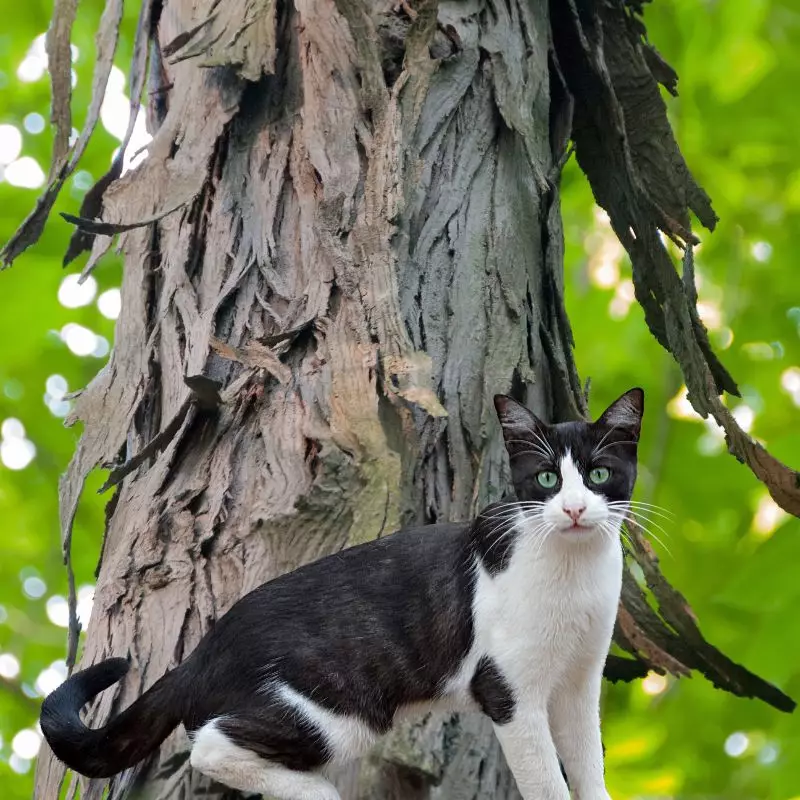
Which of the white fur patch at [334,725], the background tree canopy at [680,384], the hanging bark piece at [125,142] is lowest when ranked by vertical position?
the background tree canopy at [680,384]

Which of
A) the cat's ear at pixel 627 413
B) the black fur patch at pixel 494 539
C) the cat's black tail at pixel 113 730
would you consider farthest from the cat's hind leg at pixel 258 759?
the cat's ear at pixel 627 413

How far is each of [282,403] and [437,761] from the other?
1.13 metres

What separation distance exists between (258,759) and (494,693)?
0.62 metres

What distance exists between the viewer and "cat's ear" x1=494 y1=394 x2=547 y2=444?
114 inches

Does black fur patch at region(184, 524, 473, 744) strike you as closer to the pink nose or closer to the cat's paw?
the pink nose

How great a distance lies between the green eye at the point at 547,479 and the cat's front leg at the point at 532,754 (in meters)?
0.58

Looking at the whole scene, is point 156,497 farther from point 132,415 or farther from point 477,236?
point 477,236

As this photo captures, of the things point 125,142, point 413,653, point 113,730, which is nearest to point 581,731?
point 413,653

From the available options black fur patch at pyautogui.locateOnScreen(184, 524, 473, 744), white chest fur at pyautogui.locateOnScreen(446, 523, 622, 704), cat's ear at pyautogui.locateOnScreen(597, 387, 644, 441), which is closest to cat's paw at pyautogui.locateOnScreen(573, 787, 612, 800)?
white chest fur at pyautogui.locateOnScreen(446, 523, 622, 704)

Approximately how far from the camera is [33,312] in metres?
6.57

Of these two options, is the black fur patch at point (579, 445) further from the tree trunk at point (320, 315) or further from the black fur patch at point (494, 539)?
the tree trunk at point (320, 315)

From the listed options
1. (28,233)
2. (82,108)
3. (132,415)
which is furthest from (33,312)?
(132,415)

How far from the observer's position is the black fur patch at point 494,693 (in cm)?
265

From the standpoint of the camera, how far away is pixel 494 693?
2662mm
